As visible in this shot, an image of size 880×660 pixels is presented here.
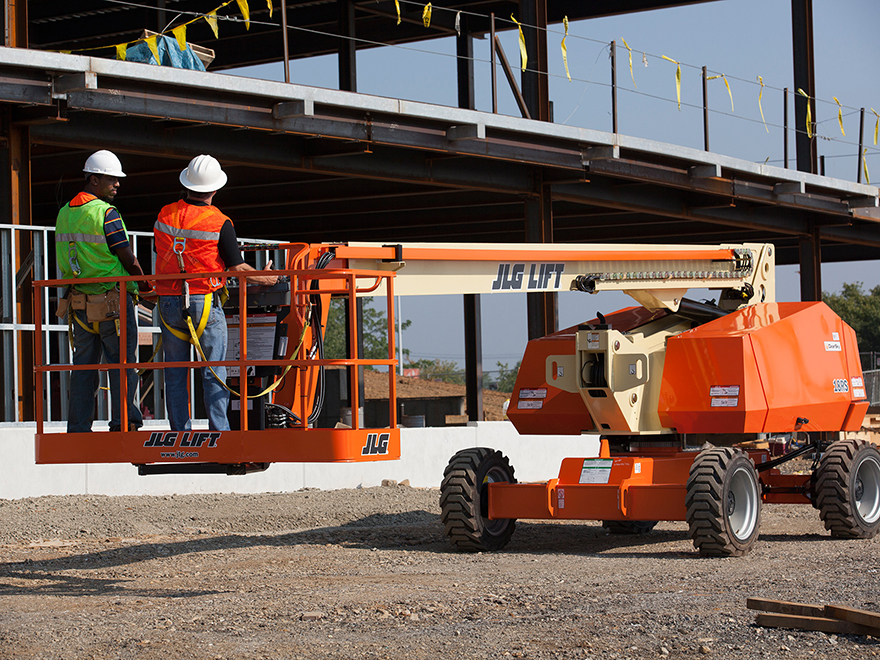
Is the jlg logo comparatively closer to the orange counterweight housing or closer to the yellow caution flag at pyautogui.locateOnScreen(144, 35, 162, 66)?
the orange counterweight housing

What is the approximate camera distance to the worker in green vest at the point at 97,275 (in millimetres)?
8430

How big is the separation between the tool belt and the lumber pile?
4.98 m

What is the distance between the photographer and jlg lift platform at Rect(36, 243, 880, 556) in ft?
32.2

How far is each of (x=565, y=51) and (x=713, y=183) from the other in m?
4.41

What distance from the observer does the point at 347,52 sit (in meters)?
23.5

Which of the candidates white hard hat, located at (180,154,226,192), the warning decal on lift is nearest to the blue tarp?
white hard hat, located at (180,154,226,192)

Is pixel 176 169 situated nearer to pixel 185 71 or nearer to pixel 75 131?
pixel 75 131

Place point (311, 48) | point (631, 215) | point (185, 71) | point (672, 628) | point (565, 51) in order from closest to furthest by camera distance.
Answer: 1. point (672, 628)
2. point (185, 71)
3. point (565, 51)
4. point (631, 215)
5. point (311, 48)

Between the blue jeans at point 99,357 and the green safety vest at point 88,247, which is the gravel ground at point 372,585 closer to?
the blue jeans at point 99,357

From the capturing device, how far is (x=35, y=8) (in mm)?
25953

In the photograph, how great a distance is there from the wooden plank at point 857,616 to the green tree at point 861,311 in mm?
62401

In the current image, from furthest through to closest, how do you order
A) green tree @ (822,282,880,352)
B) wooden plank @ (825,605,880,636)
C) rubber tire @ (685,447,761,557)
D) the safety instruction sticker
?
green tree @ (822,282,880,352), the safety instruction sticker, rubber tire @ (685,447,761,557), wooden plank @ (825,605,880,636)

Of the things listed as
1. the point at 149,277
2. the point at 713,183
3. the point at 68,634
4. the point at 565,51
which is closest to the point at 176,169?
the point at 565,51

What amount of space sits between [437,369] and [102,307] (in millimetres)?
68381
